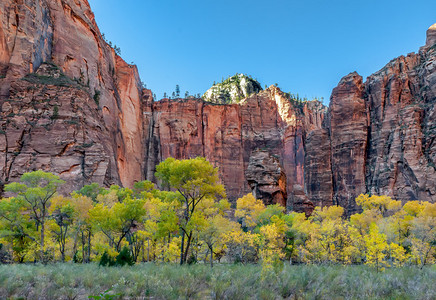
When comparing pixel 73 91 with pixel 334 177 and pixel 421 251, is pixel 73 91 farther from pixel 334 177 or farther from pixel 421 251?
pixel 334 177

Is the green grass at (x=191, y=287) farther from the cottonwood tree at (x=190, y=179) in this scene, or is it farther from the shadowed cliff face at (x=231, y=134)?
the shadowed cliff face at (x=231, y=134)

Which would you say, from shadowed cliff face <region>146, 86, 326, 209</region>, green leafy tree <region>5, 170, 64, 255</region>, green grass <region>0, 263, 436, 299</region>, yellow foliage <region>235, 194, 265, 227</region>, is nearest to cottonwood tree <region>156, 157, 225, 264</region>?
green grass <region>0, 263, 436, 299</region>

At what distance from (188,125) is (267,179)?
40.9m

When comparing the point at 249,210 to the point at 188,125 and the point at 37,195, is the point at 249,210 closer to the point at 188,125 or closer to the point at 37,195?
the point at 37,195

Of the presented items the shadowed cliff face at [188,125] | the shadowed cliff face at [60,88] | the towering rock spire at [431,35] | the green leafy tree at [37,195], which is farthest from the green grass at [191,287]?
the towering rock spire at [431,35]

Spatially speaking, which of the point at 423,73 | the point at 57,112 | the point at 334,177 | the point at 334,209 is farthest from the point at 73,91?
the point at 423,73

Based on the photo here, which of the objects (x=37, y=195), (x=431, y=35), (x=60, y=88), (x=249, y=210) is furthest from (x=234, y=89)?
(x=37, y=195)

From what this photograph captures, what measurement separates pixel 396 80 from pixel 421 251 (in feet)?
178

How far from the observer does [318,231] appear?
34.4 meters

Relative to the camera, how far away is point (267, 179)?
2035 inches


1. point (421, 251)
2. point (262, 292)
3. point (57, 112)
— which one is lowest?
point (421, 251)

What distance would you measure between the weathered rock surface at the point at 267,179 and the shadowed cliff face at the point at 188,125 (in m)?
0.18

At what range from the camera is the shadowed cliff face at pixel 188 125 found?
48.2 metres

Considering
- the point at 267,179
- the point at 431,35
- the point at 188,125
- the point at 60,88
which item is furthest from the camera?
the point at 188,125
